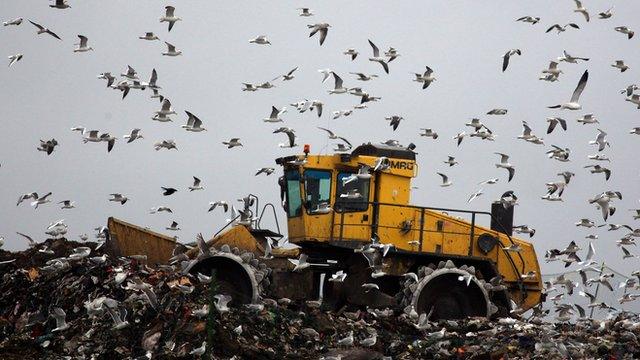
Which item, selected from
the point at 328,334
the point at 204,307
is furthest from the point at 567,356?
the point at 204,307

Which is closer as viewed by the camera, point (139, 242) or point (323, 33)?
point (139, 242)

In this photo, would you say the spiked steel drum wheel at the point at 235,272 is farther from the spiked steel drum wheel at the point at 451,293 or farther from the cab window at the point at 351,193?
the spiked steel drum wheel at the point at 451,293

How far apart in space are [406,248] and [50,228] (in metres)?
6.70

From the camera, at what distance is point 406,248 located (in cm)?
2277

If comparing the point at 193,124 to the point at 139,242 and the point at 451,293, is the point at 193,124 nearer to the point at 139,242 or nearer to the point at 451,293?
Answer: the point at 139,242

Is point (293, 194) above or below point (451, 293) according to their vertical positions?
above

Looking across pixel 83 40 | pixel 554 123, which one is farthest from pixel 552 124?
pixel 83 40

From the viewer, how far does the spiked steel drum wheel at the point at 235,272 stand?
2052 centimetres

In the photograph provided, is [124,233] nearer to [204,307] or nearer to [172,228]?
[172,228]

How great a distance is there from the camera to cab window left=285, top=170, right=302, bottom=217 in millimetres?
22531

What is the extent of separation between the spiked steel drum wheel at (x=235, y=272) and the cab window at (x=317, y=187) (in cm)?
199

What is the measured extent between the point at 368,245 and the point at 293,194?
190 centimetres

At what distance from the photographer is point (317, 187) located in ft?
73.5

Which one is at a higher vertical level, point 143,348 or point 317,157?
point 317,157
